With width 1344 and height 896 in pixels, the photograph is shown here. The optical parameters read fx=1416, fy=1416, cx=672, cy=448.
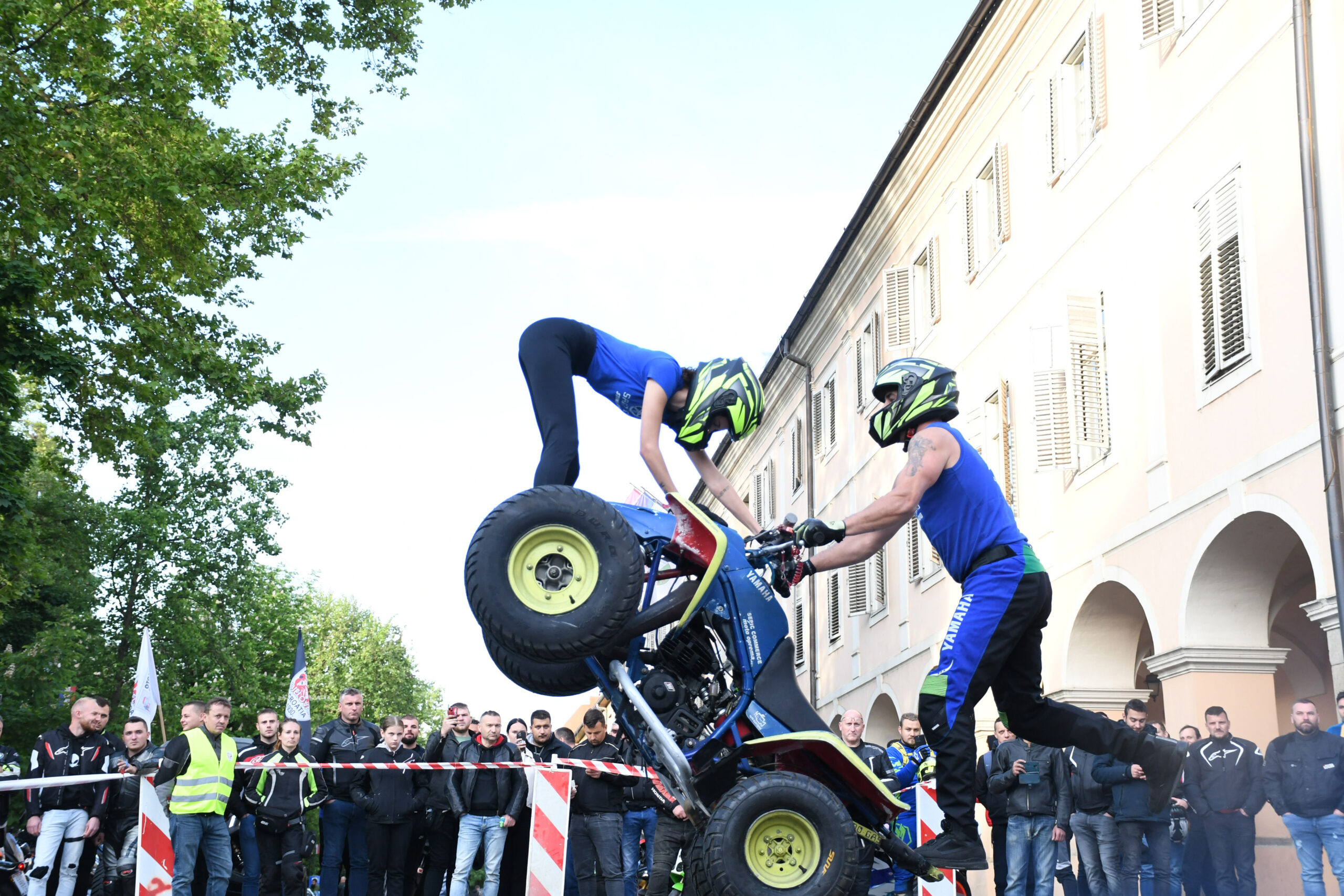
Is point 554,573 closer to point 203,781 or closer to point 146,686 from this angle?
point 203,781

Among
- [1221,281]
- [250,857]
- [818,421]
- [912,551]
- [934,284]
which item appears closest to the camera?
[250,857]

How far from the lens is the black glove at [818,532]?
593 cm

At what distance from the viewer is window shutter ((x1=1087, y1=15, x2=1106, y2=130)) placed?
18.8 m

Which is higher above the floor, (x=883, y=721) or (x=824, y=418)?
(x=824, y=418)

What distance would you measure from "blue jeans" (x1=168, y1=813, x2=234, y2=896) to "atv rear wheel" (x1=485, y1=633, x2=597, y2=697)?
5642 millimetres

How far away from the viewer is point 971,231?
24406mm

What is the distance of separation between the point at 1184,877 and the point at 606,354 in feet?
28.3

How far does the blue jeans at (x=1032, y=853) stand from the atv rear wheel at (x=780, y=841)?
7.43 metres

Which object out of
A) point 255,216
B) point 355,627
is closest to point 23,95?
point 255,216

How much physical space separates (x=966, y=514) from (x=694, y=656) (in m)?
1.36

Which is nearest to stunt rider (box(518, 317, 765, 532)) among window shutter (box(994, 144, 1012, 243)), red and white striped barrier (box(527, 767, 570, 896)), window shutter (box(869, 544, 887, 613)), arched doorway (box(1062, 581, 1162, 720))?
red and white striped barrier (box(527, 767, 570, 896))

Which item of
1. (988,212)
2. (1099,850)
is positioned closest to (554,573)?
(1099,850)

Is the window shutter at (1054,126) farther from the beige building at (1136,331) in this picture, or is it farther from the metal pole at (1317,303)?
the metal pole at (1317,303)

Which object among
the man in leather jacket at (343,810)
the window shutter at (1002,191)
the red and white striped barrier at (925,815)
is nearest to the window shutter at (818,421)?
the window shutter at (1002,191)
